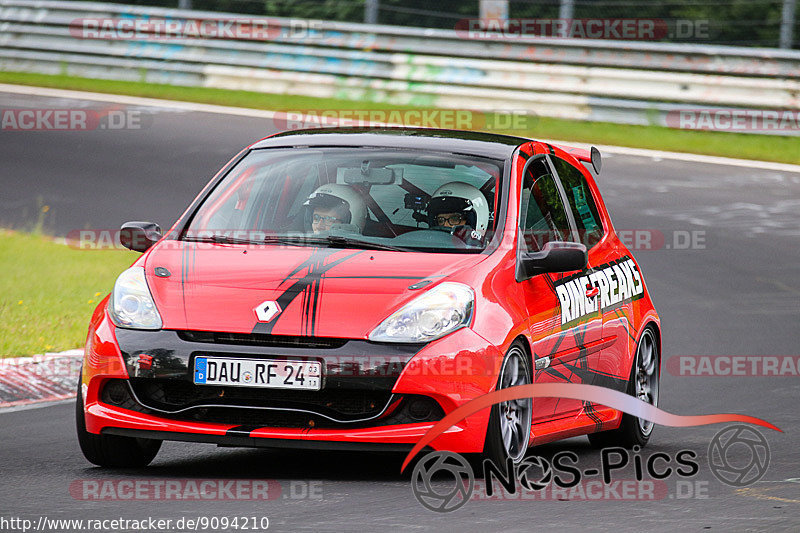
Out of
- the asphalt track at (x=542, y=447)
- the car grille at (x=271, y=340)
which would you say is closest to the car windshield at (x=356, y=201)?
the car grille at (x=271, y=340)

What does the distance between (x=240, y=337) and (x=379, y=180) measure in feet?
5.54

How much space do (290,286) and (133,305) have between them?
2.31 feet

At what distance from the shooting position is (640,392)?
842 centimetres

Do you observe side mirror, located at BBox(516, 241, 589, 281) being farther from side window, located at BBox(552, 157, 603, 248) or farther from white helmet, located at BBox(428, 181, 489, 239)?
side window, located at BBox(552, 157, 603, 248)

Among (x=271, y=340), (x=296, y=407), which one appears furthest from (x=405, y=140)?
(x=296, y=407)

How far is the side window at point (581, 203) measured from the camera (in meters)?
8.23

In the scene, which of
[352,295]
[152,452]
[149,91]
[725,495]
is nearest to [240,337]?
[352,295]

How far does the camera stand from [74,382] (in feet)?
29.9

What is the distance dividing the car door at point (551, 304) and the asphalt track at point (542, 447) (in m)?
0.48

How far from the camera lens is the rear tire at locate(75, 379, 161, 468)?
6.77 meters

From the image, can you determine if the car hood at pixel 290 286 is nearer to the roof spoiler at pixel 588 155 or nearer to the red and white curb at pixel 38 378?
the roof spoiler at pixel 588 155

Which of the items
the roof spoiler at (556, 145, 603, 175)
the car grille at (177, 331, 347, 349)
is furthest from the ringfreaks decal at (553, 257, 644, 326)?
the car grille at (177, 331, 347, 349)

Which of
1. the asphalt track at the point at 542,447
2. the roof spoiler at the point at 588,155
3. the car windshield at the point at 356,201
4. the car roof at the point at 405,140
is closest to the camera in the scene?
the asphalt track at the point at 542,447

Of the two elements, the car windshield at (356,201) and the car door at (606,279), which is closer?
the car windshield at (356,201)
